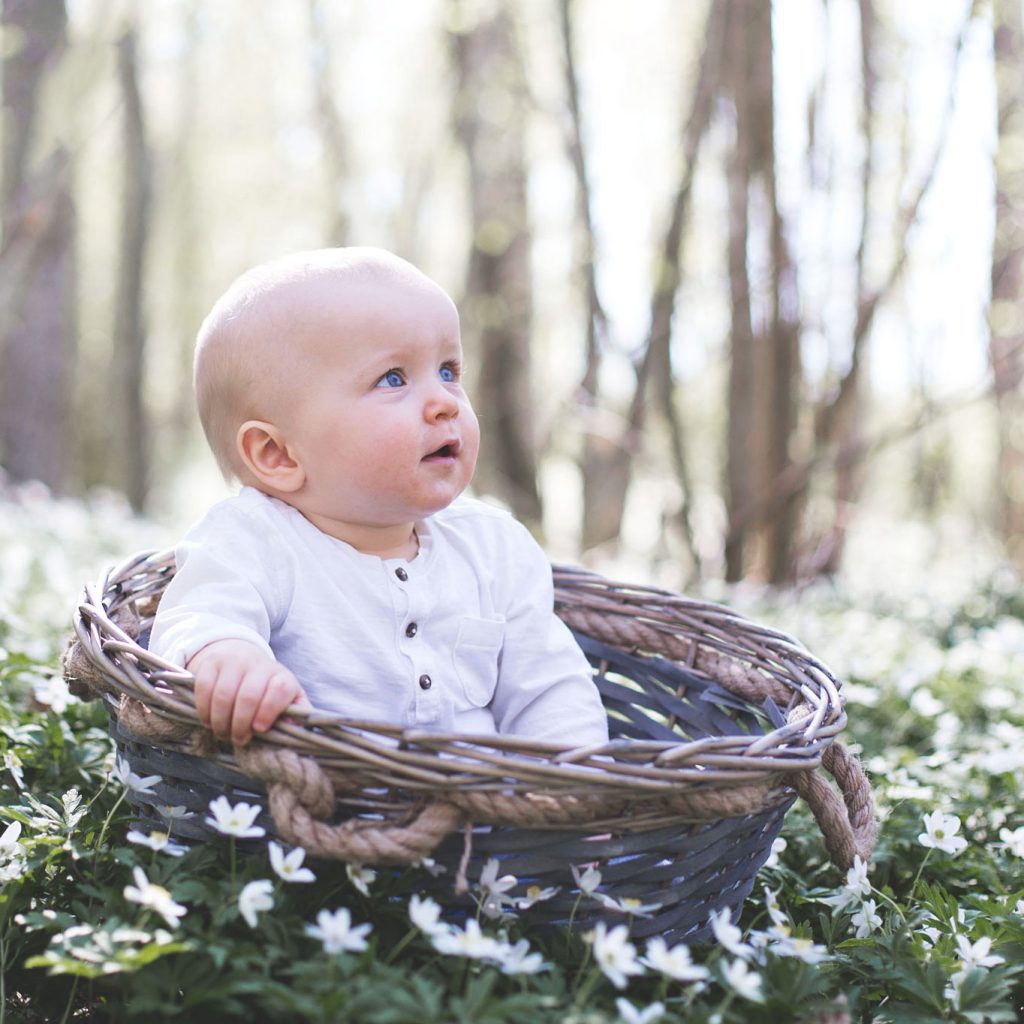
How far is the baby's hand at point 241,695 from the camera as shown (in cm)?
139

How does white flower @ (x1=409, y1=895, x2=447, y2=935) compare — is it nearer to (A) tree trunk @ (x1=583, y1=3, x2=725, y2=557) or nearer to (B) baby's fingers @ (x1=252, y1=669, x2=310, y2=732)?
(B) baby's fingers @ (x1=252, y1=669, x2=310, y2=732)

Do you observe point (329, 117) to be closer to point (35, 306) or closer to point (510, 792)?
point (35, 306)

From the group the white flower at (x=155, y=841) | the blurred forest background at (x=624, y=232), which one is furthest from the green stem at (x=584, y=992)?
the blurred forest background at (x=624, y=232)

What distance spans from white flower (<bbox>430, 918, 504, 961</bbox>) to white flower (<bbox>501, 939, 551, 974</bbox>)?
10 mm

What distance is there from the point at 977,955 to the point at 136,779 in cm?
117

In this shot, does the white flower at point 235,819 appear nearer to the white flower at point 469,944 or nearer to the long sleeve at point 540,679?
the white flower at point 469,944

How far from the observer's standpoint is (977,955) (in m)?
1.46

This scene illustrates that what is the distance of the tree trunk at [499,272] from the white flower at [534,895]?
7.41 metres

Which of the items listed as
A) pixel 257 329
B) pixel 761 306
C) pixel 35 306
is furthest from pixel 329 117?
pixel 257 329

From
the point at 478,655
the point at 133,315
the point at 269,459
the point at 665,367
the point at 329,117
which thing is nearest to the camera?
the point at 269,459

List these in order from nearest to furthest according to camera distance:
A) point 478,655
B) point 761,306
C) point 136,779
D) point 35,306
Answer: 1. point 136,779
2. point 478,655
3. point 761,306
4. point 35,306

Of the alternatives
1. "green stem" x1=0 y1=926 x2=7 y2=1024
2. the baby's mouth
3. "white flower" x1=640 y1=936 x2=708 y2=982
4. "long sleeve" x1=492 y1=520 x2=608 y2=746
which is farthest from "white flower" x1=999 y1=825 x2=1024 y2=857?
"green stem" x1=0 y1=926 x2=7 y2=1024

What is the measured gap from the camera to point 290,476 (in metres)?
1.98

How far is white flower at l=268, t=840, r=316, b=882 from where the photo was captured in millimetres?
1319
